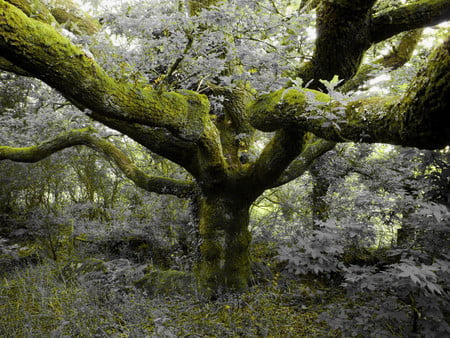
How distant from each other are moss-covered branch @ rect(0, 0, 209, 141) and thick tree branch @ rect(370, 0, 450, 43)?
2.24 metres

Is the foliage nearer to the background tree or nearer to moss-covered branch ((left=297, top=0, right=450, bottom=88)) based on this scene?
the background tree

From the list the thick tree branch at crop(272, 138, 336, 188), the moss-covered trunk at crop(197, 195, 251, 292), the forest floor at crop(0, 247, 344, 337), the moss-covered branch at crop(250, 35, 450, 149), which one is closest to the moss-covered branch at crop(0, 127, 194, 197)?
the moss-covered trunk at crop(197, 195, 251, 292)

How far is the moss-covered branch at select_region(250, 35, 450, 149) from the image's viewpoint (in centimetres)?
140

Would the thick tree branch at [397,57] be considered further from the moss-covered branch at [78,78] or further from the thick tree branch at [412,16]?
the moss-covered branch at [78,78]

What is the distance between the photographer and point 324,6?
88.0 inches

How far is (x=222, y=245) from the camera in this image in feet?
15.6

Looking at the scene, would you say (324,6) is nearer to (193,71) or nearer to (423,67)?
(423,67)

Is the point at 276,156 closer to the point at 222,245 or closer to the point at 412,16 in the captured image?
the point at 222,245

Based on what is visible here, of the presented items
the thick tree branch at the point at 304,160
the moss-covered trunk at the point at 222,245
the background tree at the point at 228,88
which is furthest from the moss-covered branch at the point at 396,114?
the thick tree branch at the point at 304,160

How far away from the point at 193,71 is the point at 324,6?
170 centimetres

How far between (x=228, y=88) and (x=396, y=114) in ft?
7.51

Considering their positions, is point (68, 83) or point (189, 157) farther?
point (189, 157)

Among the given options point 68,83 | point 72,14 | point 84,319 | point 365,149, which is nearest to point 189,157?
point 68,83

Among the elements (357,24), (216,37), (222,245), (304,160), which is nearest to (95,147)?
(222,245)
